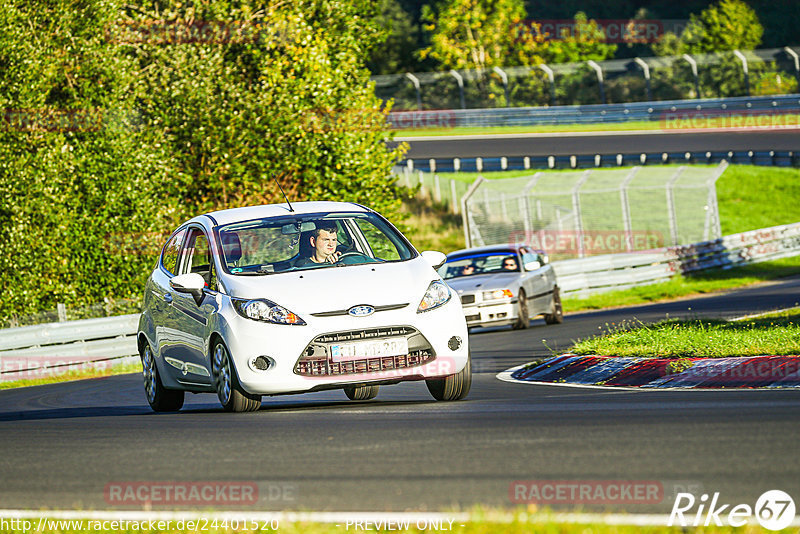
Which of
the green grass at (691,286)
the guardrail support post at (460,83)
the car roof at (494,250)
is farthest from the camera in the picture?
the guardrail support post at (460,83)

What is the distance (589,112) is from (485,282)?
3863 cm

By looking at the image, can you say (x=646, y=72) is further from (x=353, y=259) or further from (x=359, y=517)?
(x=359, y=517)

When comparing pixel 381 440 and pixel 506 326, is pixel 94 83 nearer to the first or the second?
pixel 506 326

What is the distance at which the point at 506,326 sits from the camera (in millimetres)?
24141

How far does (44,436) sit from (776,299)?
17653mm

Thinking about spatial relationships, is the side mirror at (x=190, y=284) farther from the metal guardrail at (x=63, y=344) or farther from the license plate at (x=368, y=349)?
the metal guardrail at (x=63, y=344)

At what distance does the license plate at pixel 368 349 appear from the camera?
30.7 feet

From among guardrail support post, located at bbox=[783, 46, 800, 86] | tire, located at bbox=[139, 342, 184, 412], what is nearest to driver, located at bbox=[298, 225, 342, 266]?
tire, located at bbox=[139, 342, 184, 412]

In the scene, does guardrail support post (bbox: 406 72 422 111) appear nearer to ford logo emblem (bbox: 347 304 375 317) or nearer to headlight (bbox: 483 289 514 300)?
headlight (bbox: 483 289 514 300)

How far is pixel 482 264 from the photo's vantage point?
77.0ft

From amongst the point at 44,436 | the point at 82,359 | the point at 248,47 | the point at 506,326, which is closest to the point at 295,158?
the point at 248,47

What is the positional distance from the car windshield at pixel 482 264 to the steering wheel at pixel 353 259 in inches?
490

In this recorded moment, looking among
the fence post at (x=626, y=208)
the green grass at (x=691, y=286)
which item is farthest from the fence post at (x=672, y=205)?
the green grass at (x=691, y=286)

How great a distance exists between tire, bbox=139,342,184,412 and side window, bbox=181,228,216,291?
97cm
